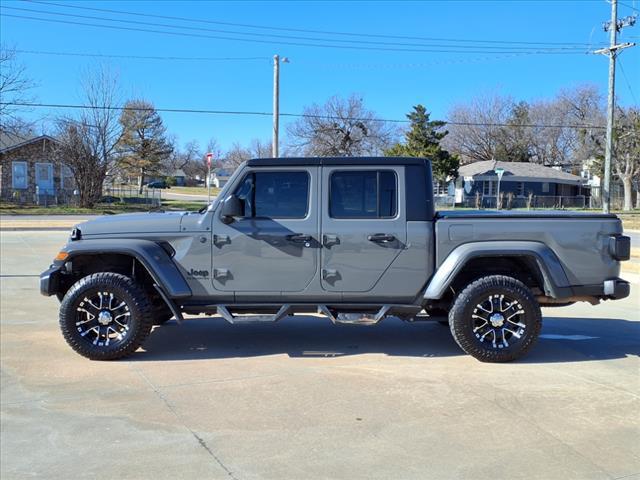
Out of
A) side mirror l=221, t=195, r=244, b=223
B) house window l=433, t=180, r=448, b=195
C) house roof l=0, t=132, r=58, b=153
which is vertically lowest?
side mirror l=221, t=195, r=244, b=223

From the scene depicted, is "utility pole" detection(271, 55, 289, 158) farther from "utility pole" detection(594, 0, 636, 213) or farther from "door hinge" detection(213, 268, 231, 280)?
"door hinge" detection(213, 268, 231, 280)

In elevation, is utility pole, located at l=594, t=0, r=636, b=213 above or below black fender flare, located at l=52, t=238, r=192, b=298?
above

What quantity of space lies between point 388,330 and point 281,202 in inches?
94.2

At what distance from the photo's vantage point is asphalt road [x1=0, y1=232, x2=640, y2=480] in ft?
11.6

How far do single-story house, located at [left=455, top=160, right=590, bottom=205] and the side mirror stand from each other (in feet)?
154

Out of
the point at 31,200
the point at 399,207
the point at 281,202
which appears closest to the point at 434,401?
the point at 399,207

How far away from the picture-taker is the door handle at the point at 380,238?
18.2ft

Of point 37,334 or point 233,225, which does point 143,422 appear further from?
point 37,334

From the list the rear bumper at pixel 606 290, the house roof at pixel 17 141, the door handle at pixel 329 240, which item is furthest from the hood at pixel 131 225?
the house roof at pixel 17 141

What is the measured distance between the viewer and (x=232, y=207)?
5.48 m

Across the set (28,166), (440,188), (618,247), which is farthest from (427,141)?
(618,247)

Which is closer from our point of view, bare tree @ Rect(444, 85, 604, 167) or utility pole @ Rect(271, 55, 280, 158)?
utility pole @ Rect(271, 55, 280, 158)

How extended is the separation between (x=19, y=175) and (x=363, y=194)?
45.6 m

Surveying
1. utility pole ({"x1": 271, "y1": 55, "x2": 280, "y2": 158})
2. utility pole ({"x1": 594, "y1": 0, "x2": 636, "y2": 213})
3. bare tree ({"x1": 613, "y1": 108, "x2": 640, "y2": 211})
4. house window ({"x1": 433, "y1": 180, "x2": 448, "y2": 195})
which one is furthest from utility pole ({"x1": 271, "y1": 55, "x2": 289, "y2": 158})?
bare tree ({"x1": 613, "y1": 108, "x2": 640, "y2": 211})
